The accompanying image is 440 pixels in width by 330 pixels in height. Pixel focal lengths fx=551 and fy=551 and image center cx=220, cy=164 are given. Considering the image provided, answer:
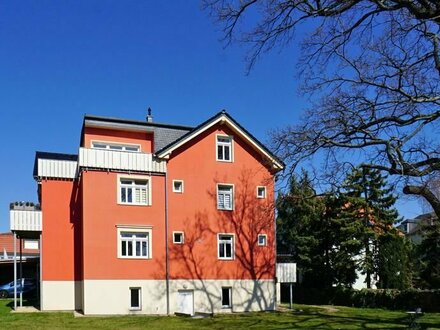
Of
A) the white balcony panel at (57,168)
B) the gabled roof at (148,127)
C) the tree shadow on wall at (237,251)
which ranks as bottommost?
the tree shadow on wall at (237,251)

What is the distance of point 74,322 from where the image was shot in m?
23.7

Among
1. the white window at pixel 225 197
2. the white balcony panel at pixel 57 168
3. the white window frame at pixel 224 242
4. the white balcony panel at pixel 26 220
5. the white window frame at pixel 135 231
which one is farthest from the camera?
the white window at pixel 225 197

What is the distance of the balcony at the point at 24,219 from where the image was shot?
92.5ft

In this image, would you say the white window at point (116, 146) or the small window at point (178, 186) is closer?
the small window at point (178, 186)

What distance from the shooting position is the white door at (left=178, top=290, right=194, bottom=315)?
29.0 m

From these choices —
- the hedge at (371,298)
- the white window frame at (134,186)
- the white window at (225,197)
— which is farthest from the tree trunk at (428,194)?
the hedge at (371,298)

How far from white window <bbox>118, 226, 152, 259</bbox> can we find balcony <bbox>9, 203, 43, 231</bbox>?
14.8 feet

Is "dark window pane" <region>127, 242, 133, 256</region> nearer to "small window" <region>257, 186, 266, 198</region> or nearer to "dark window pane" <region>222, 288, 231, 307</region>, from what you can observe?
"dark window pane" <region>222, 288, 231, 307</region>

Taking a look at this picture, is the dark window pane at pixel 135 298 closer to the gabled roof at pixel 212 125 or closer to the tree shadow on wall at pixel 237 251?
the tree shadow on wall at pixel 237 251

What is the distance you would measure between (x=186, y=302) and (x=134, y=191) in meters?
6.48

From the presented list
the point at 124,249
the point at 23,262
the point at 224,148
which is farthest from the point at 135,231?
the point at 23,262

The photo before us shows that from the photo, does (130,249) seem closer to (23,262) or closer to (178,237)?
(178,237)

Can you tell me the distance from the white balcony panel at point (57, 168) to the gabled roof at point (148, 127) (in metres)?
1.93

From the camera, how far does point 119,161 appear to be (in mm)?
28453
